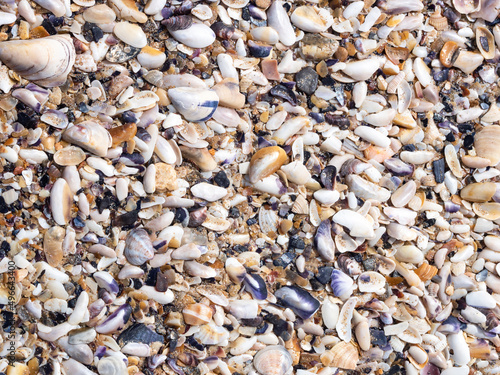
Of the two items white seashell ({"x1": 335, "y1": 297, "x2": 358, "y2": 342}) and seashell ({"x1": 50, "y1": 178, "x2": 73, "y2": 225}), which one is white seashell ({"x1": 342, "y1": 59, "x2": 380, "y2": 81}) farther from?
seashell ({"x1": 50, "y1": 178, "x2": 73, "y2": 225})

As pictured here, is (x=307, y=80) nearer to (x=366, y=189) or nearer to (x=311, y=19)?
(x=311, y=19)

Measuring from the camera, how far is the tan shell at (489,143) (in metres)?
1.16

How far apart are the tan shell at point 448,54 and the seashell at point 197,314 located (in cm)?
79

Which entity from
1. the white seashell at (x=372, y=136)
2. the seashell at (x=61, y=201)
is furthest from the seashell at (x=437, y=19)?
the seashell at (x=61, y=201)

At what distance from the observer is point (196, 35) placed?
1019 mm

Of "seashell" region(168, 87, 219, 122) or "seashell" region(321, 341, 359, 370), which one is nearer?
"seashell" region(168, 87, 219, 122)

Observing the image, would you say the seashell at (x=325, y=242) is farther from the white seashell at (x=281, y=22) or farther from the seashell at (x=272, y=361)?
the white seashell at (x=281, y=22)

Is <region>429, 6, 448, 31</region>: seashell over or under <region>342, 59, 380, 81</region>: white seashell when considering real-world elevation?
over

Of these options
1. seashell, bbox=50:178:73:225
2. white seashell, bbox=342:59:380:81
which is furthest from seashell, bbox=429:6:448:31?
seashell, bbox=50:178:73:225

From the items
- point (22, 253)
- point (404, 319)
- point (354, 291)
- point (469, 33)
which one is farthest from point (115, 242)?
point (469, 33)

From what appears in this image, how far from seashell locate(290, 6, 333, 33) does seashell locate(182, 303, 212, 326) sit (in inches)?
25.4

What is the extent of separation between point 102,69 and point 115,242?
354 millimetres

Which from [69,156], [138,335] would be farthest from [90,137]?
[138,335]

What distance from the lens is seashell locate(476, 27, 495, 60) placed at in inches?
46.3
